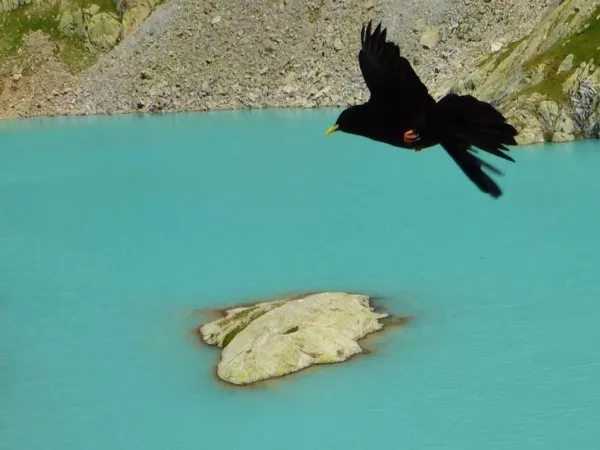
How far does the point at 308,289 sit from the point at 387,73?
35.6 meters

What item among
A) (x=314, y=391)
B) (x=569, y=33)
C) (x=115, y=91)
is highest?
(x=569, y=33)

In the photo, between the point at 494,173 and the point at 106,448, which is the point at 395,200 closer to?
the point at 106,448

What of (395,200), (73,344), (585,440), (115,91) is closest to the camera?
(585,440)

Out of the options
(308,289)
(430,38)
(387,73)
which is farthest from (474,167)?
(430,38)

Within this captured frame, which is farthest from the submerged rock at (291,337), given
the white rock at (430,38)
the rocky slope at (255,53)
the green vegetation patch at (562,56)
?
the white rock at (430,38)

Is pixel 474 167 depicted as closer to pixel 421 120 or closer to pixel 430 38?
pixel 421 120

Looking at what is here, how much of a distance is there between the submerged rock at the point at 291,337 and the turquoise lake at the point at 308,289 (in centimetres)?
75

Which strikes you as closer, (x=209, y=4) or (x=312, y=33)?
(x=312, y=33)

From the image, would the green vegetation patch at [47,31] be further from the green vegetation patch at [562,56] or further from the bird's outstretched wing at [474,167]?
the bird's outstretched wing at [474,167]

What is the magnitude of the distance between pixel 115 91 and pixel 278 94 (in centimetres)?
2950

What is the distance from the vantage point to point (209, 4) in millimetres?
A: 149500

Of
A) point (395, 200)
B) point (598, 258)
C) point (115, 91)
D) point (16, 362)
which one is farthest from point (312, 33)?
point (16, 362)

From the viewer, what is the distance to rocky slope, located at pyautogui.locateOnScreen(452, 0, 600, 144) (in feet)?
249

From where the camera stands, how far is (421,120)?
681cm
